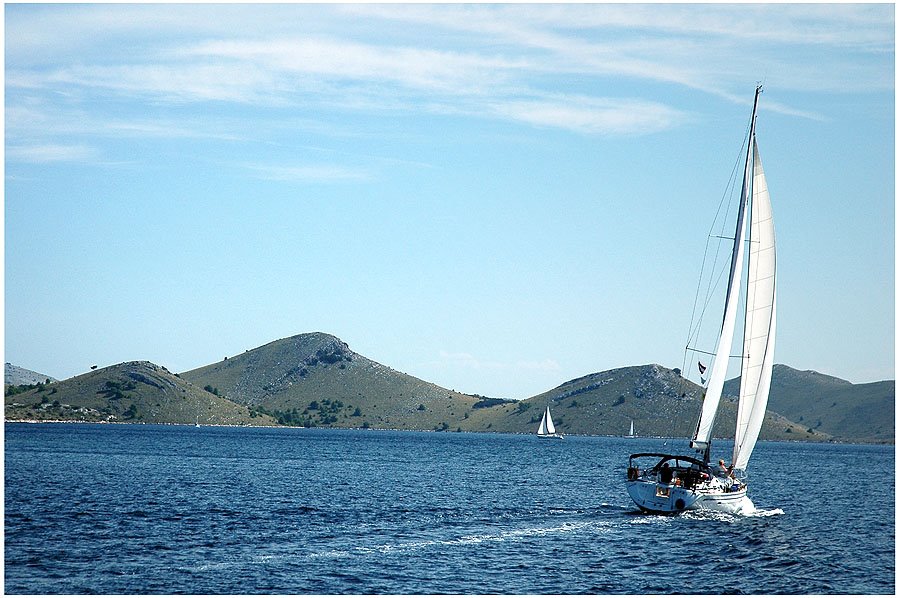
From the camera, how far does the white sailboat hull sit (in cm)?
6662

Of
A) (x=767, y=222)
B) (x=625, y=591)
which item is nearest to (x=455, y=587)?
(x=625, y=591)

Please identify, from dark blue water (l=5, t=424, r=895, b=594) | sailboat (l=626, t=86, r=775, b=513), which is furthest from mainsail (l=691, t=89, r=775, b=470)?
dark blue water (l=5, t=424, r=895, b=594)

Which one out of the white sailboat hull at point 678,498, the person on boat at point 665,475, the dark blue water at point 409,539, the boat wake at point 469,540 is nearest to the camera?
the dark blue water at point 409,539

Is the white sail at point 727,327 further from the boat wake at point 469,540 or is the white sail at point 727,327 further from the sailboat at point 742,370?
the boat wake at point 469,540

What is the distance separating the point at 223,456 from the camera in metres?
147

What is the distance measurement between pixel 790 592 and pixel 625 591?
7.69 m

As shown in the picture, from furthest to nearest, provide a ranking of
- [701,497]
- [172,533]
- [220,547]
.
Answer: [701,497] → [172,533] → [220,547]

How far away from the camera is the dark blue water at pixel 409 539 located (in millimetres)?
44812

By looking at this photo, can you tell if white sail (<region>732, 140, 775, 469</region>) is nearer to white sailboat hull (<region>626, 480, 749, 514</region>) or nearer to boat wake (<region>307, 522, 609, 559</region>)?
white sailboat hull (<region>626, 480, 749, 514</region>)

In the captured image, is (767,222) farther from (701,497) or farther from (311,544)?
(311,544)

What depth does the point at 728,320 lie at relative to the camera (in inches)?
2717

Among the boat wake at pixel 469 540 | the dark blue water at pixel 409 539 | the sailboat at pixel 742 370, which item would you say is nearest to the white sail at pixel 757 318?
the sailboat at pixel 742 370

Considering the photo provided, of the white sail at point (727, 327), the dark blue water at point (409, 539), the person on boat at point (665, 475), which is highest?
the white sail at point (727, 327)

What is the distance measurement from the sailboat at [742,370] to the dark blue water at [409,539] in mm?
1693
